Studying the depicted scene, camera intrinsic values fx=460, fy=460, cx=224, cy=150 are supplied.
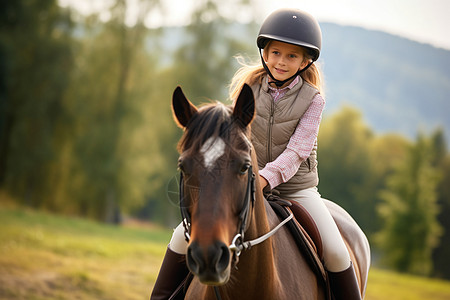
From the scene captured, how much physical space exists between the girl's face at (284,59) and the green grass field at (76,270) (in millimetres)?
6922

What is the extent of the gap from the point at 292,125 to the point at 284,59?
54 cm

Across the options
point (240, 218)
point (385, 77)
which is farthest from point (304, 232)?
point (385, 77)

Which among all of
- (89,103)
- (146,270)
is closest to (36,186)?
(89,103)

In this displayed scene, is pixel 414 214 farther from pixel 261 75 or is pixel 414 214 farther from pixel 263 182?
pixel 263 182

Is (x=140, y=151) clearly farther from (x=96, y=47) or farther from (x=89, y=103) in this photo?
(x=96, y=47)

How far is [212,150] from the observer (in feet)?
7.12

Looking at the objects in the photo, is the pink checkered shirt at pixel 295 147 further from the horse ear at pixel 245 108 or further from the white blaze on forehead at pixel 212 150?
the white blaze on forehead at pixel 212 150

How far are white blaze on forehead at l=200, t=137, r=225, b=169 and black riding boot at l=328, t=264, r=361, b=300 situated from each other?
167 cm

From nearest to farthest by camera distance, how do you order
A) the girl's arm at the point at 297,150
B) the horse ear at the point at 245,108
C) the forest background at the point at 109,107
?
the horse ear at the point at 245,108 < the girl's arm at the point at 297,150 < the forest background at the point at 109,107

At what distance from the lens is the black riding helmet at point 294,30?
335 cm

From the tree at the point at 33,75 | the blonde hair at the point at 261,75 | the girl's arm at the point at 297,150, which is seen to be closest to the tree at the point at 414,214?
the tree at the point at 33,75

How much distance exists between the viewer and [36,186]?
26.2 meters

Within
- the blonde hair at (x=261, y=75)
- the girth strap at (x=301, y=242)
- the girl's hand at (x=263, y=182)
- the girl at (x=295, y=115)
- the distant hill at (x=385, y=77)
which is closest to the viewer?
the girl's hand at (x=263, y=182)

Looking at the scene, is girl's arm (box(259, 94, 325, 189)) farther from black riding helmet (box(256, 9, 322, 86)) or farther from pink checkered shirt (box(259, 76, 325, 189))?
black riding helmet (box(256, 9, 322, 86))
